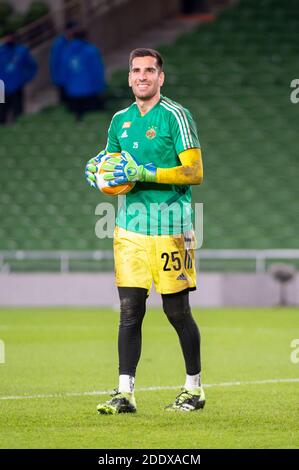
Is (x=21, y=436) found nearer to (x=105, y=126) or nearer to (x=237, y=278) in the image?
(x=237, y=278)

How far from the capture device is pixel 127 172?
7.40 metres

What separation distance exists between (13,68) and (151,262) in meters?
19.2

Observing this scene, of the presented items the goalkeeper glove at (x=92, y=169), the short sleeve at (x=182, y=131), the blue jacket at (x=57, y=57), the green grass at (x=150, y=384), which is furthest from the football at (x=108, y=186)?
the blue jacket at (x=57, y=57)

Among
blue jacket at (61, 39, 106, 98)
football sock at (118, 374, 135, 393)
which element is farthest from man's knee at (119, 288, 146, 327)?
blue jacket at (61, 39, 106, 98)

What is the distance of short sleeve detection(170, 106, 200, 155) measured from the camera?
24.5ft

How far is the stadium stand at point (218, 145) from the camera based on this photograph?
23734 mm

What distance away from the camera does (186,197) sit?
771 cm

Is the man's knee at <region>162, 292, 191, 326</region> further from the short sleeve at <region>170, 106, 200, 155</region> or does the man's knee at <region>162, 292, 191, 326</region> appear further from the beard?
the beard

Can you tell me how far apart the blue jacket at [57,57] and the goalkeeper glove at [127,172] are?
19182mm

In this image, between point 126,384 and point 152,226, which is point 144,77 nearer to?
point 152,226

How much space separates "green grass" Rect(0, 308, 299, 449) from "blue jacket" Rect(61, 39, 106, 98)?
9.19 metres

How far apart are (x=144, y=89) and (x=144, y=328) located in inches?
351

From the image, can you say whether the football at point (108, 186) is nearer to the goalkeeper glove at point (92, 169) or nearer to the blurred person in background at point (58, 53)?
the goalkeeper glove at point (92, 169)

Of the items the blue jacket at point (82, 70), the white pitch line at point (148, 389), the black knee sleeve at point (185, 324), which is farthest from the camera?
the blue jacket at point (82, 70)
